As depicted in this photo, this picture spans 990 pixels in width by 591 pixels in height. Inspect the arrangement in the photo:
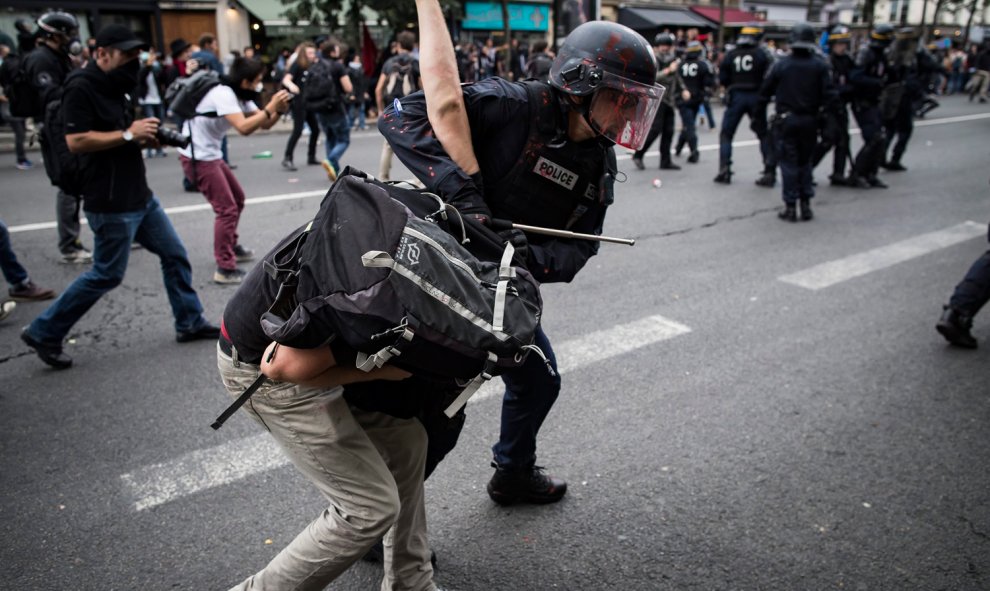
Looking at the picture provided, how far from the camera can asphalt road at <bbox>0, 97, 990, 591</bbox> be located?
263 centimetres

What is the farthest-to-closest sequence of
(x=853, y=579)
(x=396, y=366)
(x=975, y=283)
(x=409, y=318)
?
(x=975, y=283) < (x=853, y=579) < (x=396, y=366) < (x=409, y=318)

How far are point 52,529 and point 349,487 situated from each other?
1537 millimetres

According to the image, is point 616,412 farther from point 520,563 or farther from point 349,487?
point 349,487

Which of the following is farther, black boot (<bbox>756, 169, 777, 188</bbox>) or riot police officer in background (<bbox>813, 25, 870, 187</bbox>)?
black boot (<bbox>756, 169, 777, 188</bbox>)

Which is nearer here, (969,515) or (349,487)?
(349,487)

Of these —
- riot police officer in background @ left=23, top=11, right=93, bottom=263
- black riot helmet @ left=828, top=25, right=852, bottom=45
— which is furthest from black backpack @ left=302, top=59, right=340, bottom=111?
black riot helmet @ left=828, top=25, right=852, bottom=45

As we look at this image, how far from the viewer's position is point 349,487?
1.95m

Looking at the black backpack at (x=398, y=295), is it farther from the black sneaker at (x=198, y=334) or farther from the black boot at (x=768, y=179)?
the black boot at (x=768, y=179)

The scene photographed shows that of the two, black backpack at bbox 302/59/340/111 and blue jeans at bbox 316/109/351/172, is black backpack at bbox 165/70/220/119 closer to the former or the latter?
blue jeans at bbox 316/109/351/172

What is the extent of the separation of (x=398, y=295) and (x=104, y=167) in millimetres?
3320

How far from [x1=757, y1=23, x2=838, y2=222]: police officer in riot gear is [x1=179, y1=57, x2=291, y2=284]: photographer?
17.0 ft

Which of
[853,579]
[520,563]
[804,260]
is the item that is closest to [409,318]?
[520,563]

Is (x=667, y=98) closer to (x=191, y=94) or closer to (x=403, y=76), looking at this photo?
(x=403, y=76)

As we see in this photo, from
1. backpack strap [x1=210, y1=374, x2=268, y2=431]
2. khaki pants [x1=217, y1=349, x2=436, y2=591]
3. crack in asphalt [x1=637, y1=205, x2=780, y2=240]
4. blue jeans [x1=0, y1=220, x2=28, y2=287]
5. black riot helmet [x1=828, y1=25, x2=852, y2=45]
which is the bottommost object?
crack in asphalt [x1=637, y1=205, x2=780, y2=240]
